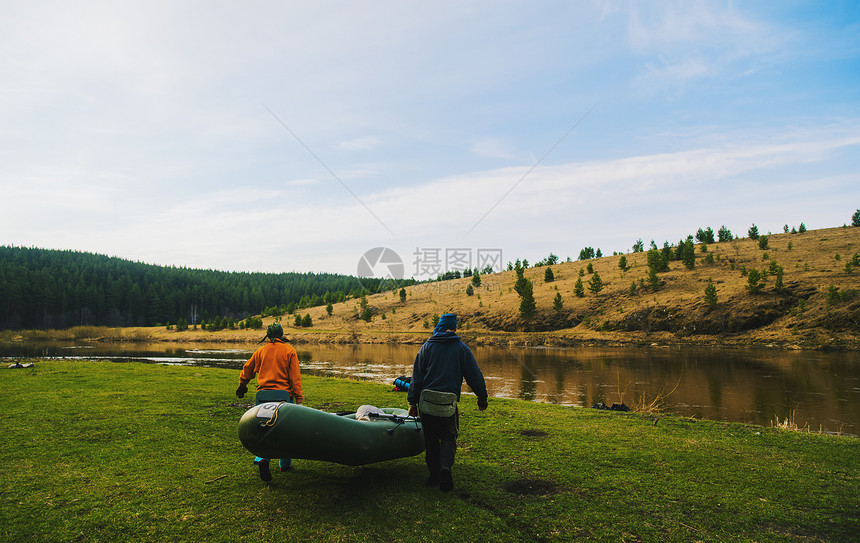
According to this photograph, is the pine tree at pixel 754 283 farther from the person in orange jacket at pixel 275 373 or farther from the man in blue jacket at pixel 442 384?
the person in orange jacket at pixel 275 373

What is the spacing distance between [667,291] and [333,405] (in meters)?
47.9

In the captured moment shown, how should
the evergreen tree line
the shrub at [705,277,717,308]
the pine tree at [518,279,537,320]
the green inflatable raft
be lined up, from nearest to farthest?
1. the green inflatable raft
2. the shrub at [705,277,717,308]
3. the pine tree at [518,279,537,320]
4. the evergreen tree line

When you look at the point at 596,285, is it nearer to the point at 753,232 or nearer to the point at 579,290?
the point at 579,290

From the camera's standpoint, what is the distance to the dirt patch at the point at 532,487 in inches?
203

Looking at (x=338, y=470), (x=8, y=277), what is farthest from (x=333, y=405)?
(x=8, y=277)

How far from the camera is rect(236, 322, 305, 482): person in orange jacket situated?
583 centimetres

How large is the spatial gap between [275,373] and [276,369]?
0.05m

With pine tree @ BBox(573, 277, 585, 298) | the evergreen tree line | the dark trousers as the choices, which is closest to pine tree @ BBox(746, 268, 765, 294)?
pine tree @ BBox(573, 277, 585, 298)

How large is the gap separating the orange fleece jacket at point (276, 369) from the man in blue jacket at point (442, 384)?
1.61 meters

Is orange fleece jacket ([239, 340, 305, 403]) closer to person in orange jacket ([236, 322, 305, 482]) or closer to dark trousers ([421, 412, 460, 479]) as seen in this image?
person in orange jacket ([236, 322, 305, 482])

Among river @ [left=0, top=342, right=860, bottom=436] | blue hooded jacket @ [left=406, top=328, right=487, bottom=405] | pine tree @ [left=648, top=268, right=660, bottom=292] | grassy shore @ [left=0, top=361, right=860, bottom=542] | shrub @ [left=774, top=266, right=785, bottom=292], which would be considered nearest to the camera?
grassy shore @ [left=0, top=361, right=860, bottom=542]

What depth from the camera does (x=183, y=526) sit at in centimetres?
417

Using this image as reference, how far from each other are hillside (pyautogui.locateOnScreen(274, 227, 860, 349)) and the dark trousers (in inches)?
1477

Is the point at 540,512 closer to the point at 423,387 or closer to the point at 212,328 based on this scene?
the point at 423,387
